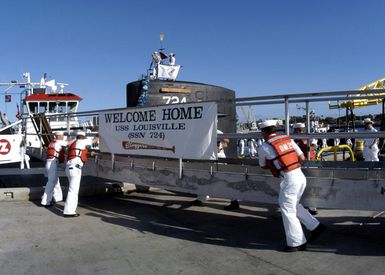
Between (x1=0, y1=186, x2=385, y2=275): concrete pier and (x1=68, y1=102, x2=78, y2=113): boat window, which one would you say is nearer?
(x1=0, y1=186, x2=385, y2=275): concrete pier

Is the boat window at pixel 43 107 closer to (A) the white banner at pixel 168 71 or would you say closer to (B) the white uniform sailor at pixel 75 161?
(A) the white banner at pixel 168 71

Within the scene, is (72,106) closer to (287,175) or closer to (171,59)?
(171,59)

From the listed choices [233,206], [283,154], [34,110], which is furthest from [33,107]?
[283,154]

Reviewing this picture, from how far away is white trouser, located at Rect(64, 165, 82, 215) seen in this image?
7.96 meters

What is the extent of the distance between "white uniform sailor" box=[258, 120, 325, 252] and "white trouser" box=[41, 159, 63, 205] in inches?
215

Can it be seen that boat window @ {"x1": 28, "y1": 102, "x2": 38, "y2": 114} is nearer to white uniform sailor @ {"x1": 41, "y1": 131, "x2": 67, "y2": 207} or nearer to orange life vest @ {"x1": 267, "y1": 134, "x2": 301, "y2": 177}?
white uniform sailor @ {"x1": 41, "y1": 131, "x2": 67, "y2": 207}

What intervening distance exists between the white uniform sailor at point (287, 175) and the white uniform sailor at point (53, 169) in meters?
5.37

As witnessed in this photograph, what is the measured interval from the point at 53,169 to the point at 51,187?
0.44m

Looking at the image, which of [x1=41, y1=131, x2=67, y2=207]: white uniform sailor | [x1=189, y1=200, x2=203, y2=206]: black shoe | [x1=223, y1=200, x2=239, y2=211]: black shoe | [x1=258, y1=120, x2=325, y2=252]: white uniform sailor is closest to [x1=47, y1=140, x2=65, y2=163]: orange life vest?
[x1=41, y1=131, x2=67, y2=207]: white uniform sailor

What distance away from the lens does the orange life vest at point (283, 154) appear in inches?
209

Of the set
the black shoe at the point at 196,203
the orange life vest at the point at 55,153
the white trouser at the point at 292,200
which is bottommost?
the black shoe at the point at 196,203

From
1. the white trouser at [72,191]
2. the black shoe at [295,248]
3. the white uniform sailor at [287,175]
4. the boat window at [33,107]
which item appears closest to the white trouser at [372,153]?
the white uniform sailor at [287,175]

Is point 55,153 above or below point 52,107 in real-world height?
below

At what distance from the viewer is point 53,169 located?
9.38 metres
